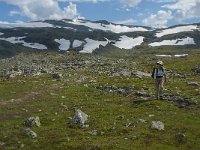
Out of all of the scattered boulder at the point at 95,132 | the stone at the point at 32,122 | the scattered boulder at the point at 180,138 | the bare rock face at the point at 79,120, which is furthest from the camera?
the stone at the point at 32,122

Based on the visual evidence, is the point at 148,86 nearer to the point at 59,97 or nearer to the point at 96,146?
the point at 59,97

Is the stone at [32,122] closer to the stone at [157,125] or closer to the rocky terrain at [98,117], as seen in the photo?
the rocky terrain at [98,117]

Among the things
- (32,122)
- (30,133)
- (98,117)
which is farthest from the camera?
(98,117)

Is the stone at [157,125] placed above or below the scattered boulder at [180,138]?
above

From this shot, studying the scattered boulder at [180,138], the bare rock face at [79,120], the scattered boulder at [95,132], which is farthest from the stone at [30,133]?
the scattered boulder at [180,138]

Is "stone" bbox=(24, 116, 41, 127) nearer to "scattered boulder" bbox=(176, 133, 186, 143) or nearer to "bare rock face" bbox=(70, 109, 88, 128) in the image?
"bare rock face" bbox=(70, 109, 88, 128)

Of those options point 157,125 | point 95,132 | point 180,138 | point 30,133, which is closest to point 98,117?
point 95,132

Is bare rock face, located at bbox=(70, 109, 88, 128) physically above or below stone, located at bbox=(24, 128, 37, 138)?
above

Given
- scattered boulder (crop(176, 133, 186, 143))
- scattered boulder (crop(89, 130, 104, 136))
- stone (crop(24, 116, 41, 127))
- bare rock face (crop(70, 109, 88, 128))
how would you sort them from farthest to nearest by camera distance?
stone (crop(24, 116, 41, 127))
bare rock face (crop(70, 109, 88, 128))
scattered boulder (crop(89, 130, 104, 136))
scattered boulder (crop(176, 133, 186, 143))

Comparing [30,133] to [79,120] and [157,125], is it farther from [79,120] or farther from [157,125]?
[157,125]

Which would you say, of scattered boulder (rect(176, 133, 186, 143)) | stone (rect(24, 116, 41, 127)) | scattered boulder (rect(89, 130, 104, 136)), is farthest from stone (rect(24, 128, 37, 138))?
scattered boulder (rect(176, 133, 186, 143))

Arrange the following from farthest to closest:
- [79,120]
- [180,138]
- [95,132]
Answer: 1. [79,120]
2. [95,132]
3. [180,138]

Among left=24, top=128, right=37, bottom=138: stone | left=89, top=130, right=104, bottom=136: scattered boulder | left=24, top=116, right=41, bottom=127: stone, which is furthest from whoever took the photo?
left=24, top=116, right=41, bottom=127: stone

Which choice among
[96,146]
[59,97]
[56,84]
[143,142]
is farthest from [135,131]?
[56,84]
